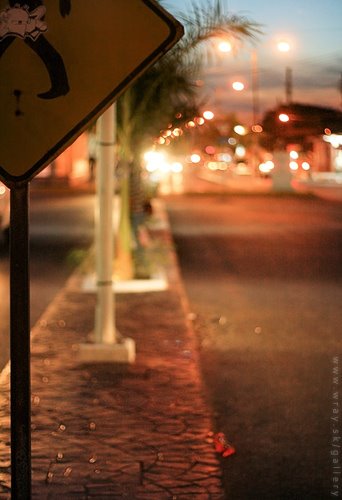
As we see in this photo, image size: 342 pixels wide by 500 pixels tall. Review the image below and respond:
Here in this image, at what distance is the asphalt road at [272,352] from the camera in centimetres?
621

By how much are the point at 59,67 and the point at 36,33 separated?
0.46 ft

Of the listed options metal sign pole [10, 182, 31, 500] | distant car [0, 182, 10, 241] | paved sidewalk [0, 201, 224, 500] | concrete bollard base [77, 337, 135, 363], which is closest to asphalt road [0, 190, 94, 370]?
distant car [0, 182, 10, 241]

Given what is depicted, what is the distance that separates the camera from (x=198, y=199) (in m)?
43.1

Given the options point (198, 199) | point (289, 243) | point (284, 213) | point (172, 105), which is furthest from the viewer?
point (198, 199)

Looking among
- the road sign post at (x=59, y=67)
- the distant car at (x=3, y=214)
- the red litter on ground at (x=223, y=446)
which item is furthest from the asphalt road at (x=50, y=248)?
the road sign post at (x=59, y=67)

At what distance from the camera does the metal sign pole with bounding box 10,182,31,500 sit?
3490 mm

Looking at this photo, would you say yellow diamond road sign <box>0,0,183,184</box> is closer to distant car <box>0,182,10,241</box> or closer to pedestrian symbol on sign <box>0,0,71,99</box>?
pedestrian symbol on sign <box>0,0,71,99</box>

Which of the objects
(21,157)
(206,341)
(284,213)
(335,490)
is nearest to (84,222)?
(284,213)

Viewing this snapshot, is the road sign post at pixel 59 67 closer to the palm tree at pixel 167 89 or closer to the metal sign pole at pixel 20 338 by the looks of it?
the metal sign pole at pixel 20 338

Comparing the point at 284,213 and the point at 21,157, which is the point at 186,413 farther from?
the point at 284,213

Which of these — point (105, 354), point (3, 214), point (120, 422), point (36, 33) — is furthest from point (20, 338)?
point (3, 214)

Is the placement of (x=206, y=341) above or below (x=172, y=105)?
below

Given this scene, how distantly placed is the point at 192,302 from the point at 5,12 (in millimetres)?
10178

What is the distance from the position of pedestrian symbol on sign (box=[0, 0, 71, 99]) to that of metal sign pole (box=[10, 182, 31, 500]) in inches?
14.4
